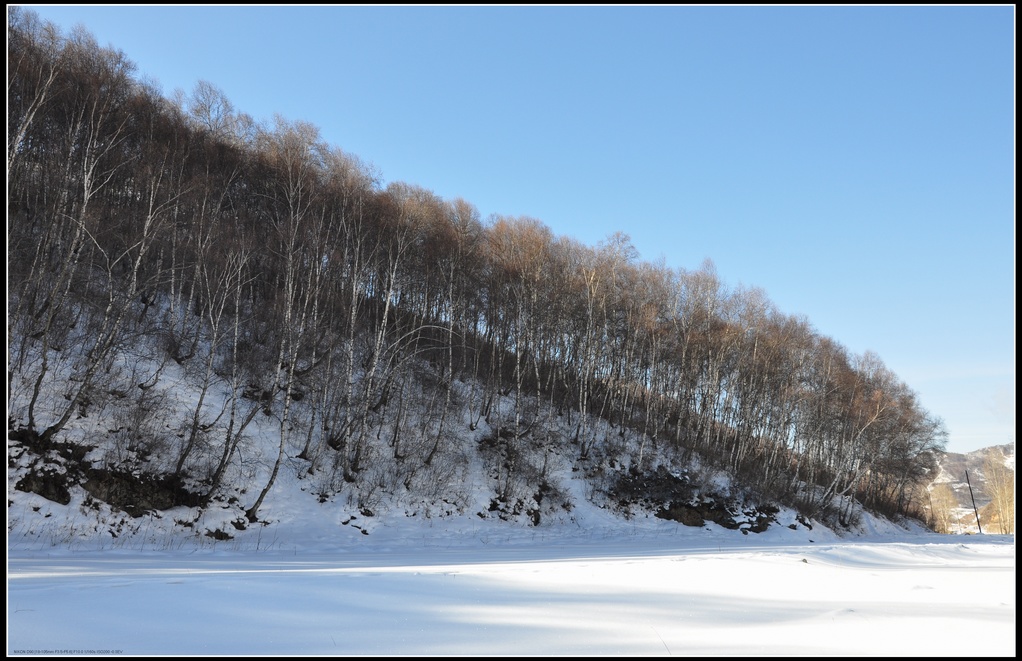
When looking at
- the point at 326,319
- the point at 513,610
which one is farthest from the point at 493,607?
the point at 326,319

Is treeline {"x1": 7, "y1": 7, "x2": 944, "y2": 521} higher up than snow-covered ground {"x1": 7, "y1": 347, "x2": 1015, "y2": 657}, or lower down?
higher up

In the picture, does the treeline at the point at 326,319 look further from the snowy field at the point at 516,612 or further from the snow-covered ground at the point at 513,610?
the snowy field at the point at 516,612

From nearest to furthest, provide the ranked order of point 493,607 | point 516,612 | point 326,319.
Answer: point 516,612 → point 493,607 → point 326,319

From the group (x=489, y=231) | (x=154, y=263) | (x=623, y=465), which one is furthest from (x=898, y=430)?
(x=154, y=263)

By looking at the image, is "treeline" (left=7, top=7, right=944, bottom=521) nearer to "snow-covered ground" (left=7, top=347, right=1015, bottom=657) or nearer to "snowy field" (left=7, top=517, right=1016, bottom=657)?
"snow-covered ground" (left=7, top=347, right=1015, bottom=657)

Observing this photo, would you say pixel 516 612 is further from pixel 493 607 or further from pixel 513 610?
pixel 493 607

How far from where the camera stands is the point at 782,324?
1628 inches

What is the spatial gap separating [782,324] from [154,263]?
Result: 42034mm

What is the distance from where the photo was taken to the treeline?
1653cm

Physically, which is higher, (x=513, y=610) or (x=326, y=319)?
(x=326, y=319)

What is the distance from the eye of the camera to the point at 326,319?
24.4 m

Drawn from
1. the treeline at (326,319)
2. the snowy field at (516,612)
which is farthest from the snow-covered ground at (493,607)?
the treeline at (326,319)

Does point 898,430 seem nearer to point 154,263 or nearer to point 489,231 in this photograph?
point 489,231

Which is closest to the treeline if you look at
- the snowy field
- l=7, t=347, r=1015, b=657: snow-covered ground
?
l=7, t=347, r=1015, b=657: snow-covered ground
